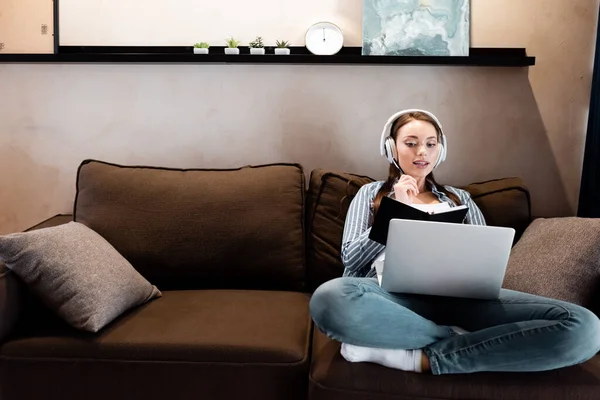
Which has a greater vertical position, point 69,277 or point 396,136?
point 396,136

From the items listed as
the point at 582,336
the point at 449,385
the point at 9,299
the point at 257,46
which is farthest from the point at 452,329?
the point at 257,46

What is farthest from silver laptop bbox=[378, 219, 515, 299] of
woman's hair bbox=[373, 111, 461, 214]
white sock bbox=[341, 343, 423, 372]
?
woman's hair bbox=[373, 111, 461, 214]

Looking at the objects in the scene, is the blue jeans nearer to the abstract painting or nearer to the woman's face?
the woman's face

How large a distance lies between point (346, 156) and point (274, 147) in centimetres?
30

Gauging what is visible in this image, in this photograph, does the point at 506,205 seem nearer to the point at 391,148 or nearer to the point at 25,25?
the point at 391,148

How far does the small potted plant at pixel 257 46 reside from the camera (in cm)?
258

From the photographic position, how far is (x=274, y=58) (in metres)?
2.57

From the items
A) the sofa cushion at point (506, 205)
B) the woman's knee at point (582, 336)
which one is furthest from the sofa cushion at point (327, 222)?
the woman's knee at point (582, 336)

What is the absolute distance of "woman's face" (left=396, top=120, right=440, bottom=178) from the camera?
86.4 inches

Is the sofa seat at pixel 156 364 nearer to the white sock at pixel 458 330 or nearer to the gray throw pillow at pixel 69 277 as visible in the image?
the gray throw pillow at pixel 69 277

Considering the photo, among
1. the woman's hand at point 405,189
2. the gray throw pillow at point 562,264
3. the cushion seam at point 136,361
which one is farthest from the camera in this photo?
the woman's hand at point 405,189

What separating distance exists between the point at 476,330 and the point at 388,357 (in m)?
0.29

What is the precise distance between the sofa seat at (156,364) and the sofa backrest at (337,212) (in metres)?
0.51

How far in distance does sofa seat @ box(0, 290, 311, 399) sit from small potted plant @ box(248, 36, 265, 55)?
1180 mm
